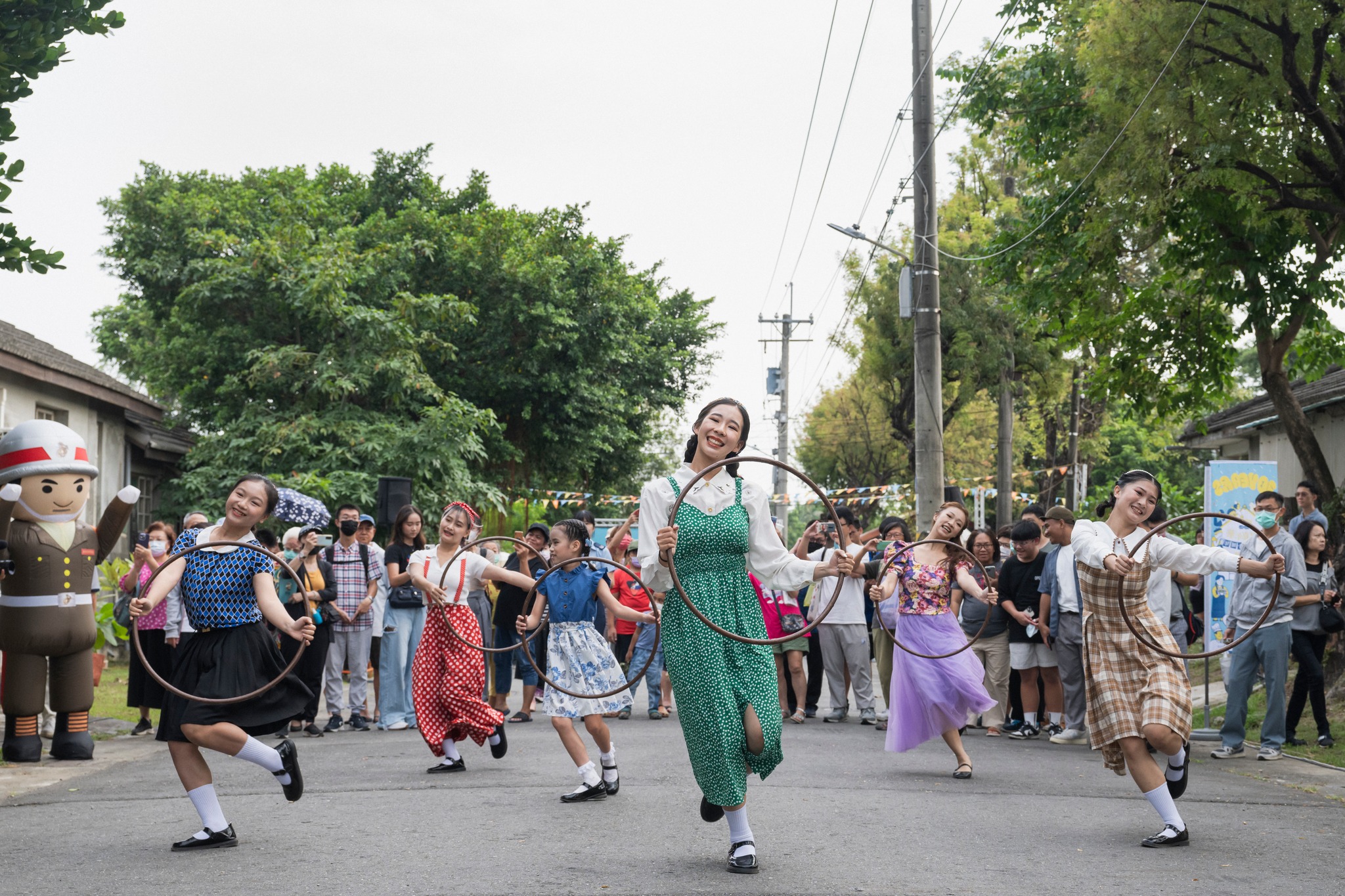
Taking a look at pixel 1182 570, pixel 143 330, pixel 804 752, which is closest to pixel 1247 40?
pixel 1182 570

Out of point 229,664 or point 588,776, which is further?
point 588,776

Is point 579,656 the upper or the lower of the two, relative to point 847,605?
lower

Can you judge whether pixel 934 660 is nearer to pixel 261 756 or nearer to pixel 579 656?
pixel 579 656

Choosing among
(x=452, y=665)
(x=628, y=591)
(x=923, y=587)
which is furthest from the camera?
(x=628, y=591)

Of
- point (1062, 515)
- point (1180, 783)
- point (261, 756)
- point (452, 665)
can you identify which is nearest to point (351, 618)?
point (452, 665)

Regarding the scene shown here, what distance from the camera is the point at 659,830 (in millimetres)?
7293

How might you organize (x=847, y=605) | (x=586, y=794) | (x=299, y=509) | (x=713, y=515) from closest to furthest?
(x=713, y=515) → (x=586, y=794) → (x=847, y=605) → (x=299, y=509)

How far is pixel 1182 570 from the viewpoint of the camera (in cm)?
743

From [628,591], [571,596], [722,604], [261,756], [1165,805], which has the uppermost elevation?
[722,604]

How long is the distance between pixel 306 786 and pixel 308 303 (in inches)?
656

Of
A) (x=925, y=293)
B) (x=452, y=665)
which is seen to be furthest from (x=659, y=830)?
(x=925, y=293)

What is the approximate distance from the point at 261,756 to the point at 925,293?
1317 centimetres

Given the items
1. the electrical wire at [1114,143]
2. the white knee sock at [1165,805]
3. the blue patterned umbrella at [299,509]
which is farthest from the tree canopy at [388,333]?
the white knee sock at [1165,805]

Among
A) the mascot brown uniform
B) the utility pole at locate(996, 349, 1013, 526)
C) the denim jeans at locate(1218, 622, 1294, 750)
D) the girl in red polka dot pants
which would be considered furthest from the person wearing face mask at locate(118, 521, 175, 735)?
the utility pole at locate(996, 349, 1013, 526)
